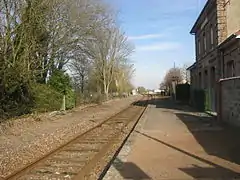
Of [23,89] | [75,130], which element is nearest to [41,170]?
[75,130]

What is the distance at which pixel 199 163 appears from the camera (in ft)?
29.8

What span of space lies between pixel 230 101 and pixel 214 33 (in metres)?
12.4

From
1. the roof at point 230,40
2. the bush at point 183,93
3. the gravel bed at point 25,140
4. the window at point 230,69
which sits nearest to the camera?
the gravel bed at point 25,140

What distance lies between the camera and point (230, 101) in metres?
17.3

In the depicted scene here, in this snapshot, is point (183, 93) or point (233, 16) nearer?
point (233, 16)

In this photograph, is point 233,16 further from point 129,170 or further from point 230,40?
point 129,170

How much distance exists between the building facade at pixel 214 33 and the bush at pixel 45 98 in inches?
437

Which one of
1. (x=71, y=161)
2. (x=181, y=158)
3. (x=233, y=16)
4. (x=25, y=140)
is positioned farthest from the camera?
(x=233, y=16)

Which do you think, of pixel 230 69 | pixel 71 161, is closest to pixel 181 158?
pixel 71 161

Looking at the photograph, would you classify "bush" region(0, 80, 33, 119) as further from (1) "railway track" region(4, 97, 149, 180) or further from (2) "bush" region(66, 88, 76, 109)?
(1) "railway track" region(4, 97, 149, 180)

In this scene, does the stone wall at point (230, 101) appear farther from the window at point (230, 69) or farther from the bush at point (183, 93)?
the bush at point (183, 93)

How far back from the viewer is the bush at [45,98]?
26.6m

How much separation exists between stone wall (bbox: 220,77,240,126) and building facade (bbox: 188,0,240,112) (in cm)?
400

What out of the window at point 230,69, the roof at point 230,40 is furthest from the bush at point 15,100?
the window at point 230,69
